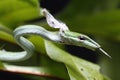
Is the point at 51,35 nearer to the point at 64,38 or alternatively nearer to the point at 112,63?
the point at 64,38

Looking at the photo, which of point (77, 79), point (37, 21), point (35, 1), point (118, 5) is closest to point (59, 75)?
point (77, 79)

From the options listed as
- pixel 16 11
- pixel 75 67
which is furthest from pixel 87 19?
pixel 75 67

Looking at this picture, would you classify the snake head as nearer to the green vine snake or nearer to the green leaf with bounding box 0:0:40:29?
the green vine snake

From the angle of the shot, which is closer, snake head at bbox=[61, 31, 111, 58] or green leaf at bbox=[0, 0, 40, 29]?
snake head at bbox=[61, 31, 111, 58]

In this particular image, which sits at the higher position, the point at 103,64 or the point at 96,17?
the point at 96,17

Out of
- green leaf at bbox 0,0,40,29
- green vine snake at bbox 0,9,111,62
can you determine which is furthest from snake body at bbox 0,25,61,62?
green leaf at bbox 0,0,40,29
